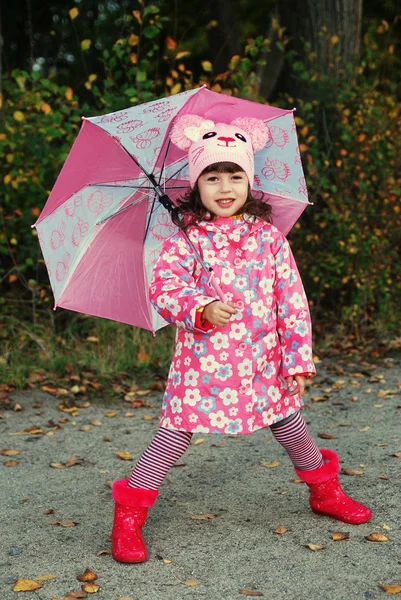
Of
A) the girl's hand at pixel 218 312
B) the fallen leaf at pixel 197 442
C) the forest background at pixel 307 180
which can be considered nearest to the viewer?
the girl's hand at pixel 218 312

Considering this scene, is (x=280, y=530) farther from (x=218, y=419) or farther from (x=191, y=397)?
(x=191, y=397)

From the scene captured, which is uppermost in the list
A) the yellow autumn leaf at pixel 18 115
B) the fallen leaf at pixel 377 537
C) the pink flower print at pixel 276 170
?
the yellow autumn leaf at pixel 18 115

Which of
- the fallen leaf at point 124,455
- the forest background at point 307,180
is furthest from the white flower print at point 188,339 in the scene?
the forest background at point 307,180

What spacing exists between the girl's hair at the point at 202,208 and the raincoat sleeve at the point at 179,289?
8cm

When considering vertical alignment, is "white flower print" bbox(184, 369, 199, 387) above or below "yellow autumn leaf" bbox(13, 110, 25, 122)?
below

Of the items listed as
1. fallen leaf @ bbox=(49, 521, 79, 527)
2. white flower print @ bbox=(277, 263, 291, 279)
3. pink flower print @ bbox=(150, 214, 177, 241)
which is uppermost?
pink flower print @ bbox=(150, 214, 177, 241)

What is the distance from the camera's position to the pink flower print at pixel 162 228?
3361mm

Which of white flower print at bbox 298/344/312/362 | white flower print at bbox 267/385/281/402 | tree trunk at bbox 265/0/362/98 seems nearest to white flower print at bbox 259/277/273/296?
white flower print at bbox 298/344/312/362

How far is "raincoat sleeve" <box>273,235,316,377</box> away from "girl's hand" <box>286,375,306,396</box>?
1.2 inches

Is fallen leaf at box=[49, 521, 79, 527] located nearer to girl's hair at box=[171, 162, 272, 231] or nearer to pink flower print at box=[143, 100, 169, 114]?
girl's hair at box=[171, 162, 272, 231]

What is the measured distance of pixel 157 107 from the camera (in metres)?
3.13

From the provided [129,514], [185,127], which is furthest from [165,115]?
[129,514]

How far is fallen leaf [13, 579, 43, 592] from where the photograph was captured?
9.05 ft

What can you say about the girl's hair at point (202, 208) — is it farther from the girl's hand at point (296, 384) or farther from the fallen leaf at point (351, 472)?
the fallen leaf at point (351, 472)
